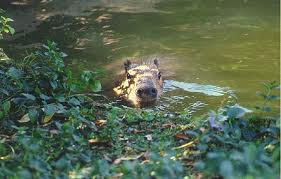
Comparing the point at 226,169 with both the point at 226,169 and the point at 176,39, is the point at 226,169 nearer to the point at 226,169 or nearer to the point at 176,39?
the point at 226,169

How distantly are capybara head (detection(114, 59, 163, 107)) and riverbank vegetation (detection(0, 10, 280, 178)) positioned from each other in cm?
224

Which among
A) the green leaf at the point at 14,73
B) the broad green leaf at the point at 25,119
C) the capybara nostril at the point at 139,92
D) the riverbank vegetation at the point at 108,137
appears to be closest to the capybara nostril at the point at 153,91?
the capybara nostril at the point at 139,92

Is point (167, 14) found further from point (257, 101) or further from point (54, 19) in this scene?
point (257, 101)

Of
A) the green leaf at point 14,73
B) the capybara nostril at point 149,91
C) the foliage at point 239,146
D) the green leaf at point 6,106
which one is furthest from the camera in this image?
the capybara nostril at point 149,91

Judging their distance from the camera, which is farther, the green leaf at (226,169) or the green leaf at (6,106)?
the green leaf at (6,106)

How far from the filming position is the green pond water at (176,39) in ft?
27.9

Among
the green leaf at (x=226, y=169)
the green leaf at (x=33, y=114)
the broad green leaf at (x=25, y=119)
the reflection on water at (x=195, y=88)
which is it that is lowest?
the reflection on water at (x=195, y=88)

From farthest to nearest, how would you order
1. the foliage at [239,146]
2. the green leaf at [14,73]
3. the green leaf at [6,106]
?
the green leaf at [14,73]
the green leaf at [6,106]
the foliage at [239,146]

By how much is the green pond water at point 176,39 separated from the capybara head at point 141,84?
186 mm

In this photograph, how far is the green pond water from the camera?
8500mm

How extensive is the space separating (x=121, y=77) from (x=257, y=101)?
258 centimetres

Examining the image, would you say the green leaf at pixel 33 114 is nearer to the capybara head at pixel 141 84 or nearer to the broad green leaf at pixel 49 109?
the broad green leaf at pixel 49 109

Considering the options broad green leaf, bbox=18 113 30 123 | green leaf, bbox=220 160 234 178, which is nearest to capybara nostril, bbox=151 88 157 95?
broad green leaf, bbox=18 113 30 123

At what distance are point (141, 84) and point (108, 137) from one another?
3.72 metres
